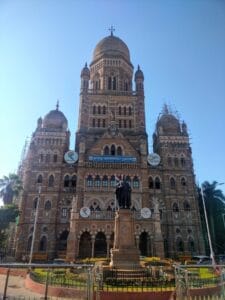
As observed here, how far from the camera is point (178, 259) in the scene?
113 feet

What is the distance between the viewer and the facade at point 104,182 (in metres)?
34.0

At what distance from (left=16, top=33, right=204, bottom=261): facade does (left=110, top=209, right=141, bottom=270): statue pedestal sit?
51.4 ft

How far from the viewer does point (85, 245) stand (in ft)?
112

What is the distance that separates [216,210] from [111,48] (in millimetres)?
36255

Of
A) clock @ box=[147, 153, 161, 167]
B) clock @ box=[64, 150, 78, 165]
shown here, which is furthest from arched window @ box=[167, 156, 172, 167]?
clock @ box=[64, 150, 78, 165]

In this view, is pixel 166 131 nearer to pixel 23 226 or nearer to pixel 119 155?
pixel 119 155

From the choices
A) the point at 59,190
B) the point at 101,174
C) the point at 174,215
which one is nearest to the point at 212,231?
the point at 174,215

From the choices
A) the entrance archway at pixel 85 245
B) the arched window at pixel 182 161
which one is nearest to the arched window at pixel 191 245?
the arched window at pixel 182 161

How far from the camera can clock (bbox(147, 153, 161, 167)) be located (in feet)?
134

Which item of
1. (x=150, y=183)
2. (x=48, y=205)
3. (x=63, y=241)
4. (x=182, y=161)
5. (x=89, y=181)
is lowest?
(x=63, y=241)

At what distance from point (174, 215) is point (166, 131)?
1445cm

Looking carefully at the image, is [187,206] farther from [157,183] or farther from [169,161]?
[169,161]

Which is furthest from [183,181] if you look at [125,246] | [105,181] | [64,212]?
[125,246]

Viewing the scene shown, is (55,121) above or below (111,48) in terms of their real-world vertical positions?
below
